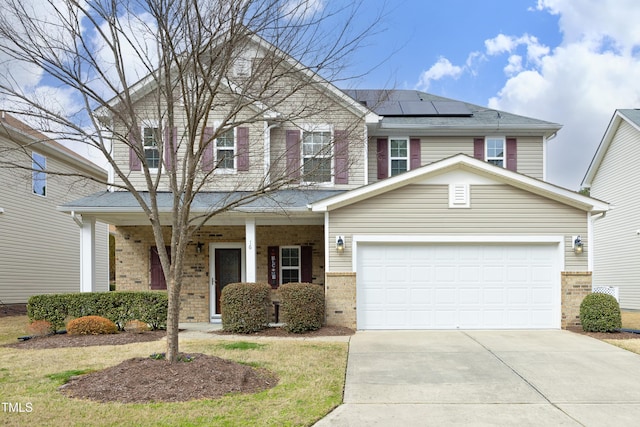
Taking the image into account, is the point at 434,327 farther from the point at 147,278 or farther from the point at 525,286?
the point at 147,278

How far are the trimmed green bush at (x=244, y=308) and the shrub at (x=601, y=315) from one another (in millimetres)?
7037

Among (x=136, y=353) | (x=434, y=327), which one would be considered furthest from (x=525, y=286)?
(x=136, y=353)

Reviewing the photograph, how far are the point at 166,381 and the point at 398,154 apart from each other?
11007 mm

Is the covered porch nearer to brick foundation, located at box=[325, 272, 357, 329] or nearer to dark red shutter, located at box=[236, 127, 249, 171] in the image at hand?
dark red shutter, located at box=[236, 127, 249, 171]

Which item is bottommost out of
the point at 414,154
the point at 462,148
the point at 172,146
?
the point at 172,146

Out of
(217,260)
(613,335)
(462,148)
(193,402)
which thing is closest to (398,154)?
(462,148)

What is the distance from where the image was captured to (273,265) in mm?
15719

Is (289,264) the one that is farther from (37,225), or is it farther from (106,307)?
(37,225)

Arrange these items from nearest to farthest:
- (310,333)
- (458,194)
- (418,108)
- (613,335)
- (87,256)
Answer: (613,335), (310,333), (458,194), (87,256), (418,108)

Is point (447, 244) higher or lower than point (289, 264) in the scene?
higher

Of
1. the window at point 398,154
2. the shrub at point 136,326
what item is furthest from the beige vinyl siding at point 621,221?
the shrub at point 136,326

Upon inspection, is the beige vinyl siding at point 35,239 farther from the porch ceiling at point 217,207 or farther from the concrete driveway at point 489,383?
the concrete driveway at point 489,383

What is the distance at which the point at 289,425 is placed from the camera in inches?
230

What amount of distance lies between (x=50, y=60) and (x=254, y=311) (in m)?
→ 6.83
